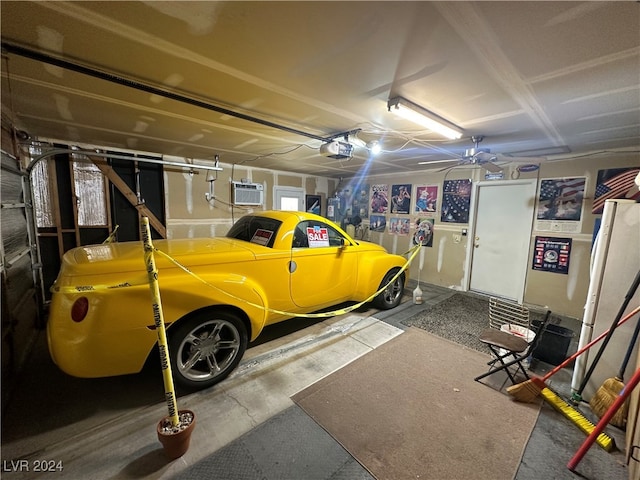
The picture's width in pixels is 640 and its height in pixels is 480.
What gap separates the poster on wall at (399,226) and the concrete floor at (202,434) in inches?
159

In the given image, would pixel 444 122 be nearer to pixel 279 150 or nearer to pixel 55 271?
pixel 279 150

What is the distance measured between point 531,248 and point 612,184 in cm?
133

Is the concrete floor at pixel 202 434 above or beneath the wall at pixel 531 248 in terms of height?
beneath

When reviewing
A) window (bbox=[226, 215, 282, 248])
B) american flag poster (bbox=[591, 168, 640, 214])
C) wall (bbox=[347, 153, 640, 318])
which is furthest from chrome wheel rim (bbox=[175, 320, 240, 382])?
american flag poster (bbox=[591, 168, 640, 214])

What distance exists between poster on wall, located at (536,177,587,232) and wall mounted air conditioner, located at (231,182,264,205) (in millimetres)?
5396

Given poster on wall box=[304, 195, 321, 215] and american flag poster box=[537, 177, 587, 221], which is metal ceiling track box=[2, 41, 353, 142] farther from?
american flag poster box=[537, 177, 587, 221]

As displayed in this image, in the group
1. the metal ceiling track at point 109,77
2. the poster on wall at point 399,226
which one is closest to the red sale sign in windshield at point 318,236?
the metal ceiling track at point 109,77

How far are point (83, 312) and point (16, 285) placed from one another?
157 cm

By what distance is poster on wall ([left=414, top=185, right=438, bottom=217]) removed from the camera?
5605 mm

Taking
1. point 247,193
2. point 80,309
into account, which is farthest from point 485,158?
point 80,309

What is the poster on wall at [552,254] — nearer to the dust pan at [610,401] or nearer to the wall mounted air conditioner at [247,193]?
the dust pan at [610,401]

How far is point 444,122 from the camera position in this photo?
8.63ft

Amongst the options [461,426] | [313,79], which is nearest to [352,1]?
[313,79]

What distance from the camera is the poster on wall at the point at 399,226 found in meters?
6.16
